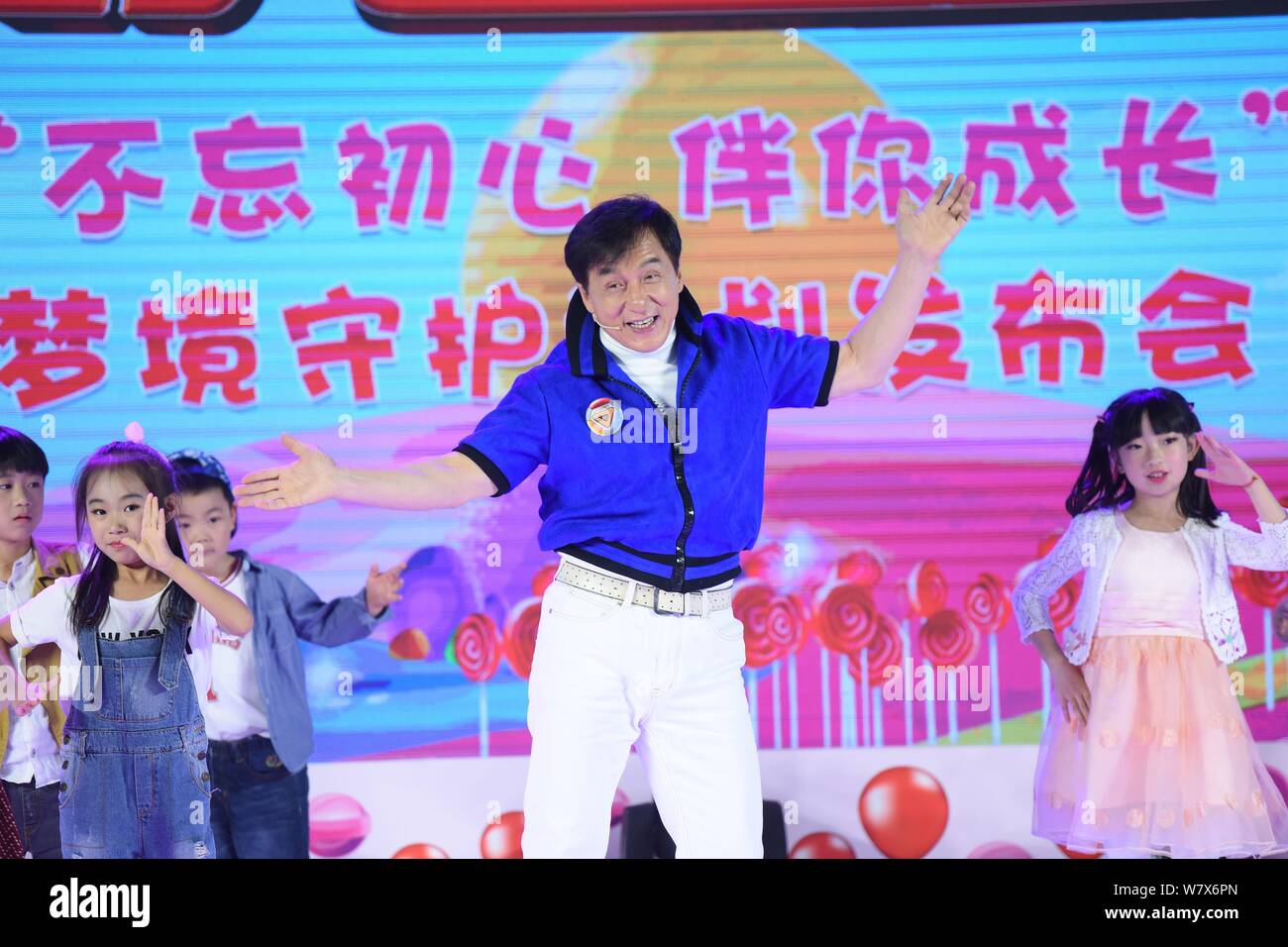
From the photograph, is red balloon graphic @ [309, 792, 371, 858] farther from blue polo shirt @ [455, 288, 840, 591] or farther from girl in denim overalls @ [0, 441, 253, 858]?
blue polo shirt @ [455, 288, 840, 591]

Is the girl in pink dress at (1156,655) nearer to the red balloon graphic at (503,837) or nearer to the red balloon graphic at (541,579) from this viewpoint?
the red balloon graphic at (541,579)

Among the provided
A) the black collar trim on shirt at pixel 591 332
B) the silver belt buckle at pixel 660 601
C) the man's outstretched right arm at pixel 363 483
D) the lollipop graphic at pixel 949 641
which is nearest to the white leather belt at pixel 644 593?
the silver belt buckle at pixel 660 601

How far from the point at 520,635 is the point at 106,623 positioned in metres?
1.15

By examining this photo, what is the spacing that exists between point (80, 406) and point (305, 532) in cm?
78

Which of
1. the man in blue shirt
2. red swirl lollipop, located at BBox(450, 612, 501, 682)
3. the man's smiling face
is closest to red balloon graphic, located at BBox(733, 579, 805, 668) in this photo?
red swirl lollipop, located at BBox(450, 612, 501, 682)

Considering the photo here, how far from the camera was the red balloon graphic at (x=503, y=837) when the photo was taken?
3.85m

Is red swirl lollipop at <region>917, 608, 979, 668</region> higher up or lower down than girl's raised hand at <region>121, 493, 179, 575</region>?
lower down

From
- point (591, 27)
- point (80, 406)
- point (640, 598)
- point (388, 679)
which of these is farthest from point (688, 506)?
point (80, 406)

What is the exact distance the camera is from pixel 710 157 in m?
3.91

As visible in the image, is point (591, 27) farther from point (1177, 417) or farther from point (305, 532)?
point (1177, 417)

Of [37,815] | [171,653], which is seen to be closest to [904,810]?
[171,653]

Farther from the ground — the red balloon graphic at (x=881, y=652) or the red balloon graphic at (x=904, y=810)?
the red balloon graphic at (x=881, y=652)

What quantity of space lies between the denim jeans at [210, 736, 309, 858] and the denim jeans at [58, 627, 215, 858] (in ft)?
0.85

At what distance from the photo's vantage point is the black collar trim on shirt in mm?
2902
